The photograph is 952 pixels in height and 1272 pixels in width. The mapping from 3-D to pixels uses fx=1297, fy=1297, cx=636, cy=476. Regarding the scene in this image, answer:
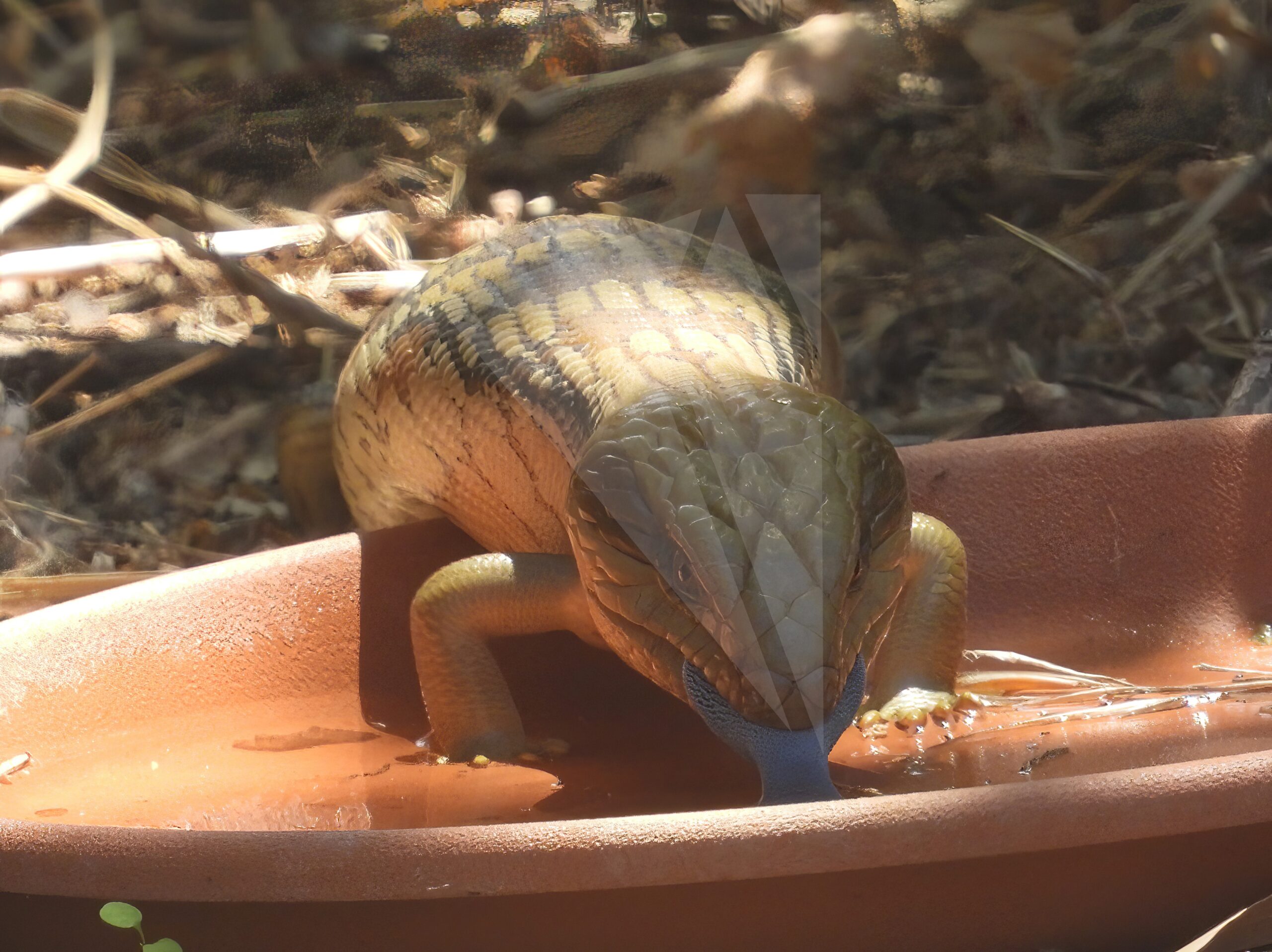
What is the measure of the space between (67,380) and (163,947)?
7.01 ft

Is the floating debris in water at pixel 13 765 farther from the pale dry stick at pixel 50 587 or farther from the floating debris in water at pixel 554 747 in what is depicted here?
the pale dry stick at pixel 50 587

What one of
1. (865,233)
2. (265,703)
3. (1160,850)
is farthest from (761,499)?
(865,233)

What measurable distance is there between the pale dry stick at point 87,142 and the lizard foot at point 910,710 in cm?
173

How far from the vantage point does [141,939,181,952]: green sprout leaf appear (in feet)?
3.17

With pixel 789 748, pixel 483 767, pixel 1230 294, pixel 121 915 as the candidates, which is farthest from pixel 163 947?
pixel 1230 294

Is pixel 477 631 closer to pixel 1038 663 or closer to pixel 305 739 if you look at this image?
pixel 305 739

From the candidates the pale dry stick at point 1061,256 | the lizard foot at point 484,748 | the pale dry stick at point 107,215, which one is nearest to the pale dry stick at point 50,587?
the pale dry stick at point 107,215

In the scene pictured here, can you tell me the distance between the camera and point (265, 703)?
1.74 m

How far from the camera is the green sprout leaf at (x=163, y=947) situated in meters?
0.97

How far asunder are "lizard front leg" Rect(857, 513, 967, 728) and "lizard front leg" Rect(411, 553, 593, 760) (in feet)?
1.44

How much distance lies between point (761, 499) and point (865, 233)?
6.18 feet

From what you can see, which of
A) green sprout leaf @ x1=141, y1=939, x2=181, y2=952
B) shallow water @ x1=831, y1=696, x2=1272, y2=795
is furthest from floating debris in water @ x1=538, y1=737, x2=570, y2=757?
green sprout leaf @ x1=141, y1=939, x2=181, y2=952

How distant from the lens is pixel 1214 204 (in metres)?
3.20

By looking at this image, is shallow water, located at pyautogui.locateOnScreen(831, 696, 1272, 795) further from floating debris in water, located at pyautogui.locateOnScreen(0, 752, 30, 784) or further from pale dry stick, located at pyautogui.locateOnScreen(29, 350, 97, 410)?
pale dry stick, located at pyautogui.locateOnScreen(29, 350, 97, 410)
